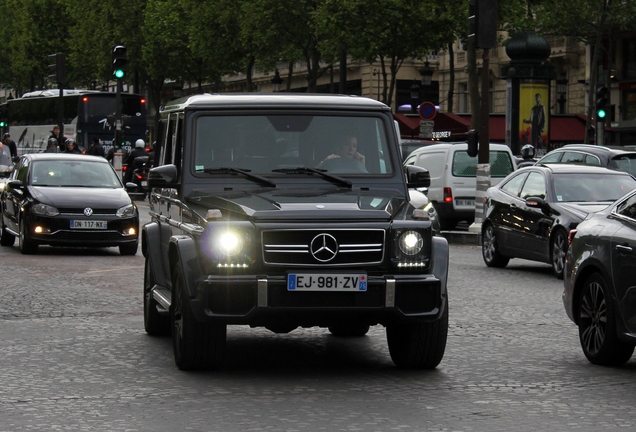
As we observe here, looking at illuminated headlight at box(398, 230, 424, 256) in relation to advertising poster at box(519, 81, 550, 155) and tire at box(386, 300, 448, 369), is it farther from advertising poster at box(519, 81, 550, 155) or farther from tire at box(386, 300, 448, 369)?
advertising poster at box(519, 81, 550, 155)

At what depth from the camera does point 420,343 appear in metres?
9.13

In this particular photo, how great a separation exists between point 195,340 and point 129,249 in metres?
12.6

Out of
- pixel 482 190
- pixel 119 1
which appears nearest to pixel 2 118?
pixel 119 1

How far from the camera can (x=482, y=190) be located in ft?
84.2

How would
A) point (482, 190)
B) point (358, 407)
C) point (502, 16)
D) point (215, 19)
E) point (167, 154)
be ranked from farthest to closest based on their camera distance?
point (215, 19), point (502, 16), point (482, 190), point (167, 154), point (358, 407)

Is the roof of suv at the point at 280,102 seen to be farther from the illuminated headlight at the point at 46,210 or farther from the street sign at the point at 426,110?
the street sign at the point at 426,110

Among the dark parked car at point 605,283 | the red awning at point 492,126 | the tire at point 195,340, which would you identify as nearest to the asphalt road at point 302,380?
the tire at point 195,340

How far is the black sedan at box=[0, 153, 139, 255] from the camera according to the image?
67.9ft

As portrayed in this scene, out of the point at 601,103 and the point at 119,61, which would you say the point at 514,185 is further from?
the point at 601,103

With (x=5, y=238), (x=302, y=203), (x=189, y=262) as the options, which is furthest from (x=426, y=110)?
(x=189, y=262)

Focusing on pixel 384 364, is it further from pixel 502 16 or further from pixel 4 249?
pixel 502 16

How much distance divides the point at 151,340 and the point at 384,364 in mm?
2146

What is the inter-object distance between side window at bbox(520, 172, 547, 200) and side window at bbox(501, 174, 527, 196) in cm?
19

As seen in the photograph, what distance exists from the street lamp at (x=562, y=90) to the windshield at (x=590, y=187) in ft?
144
